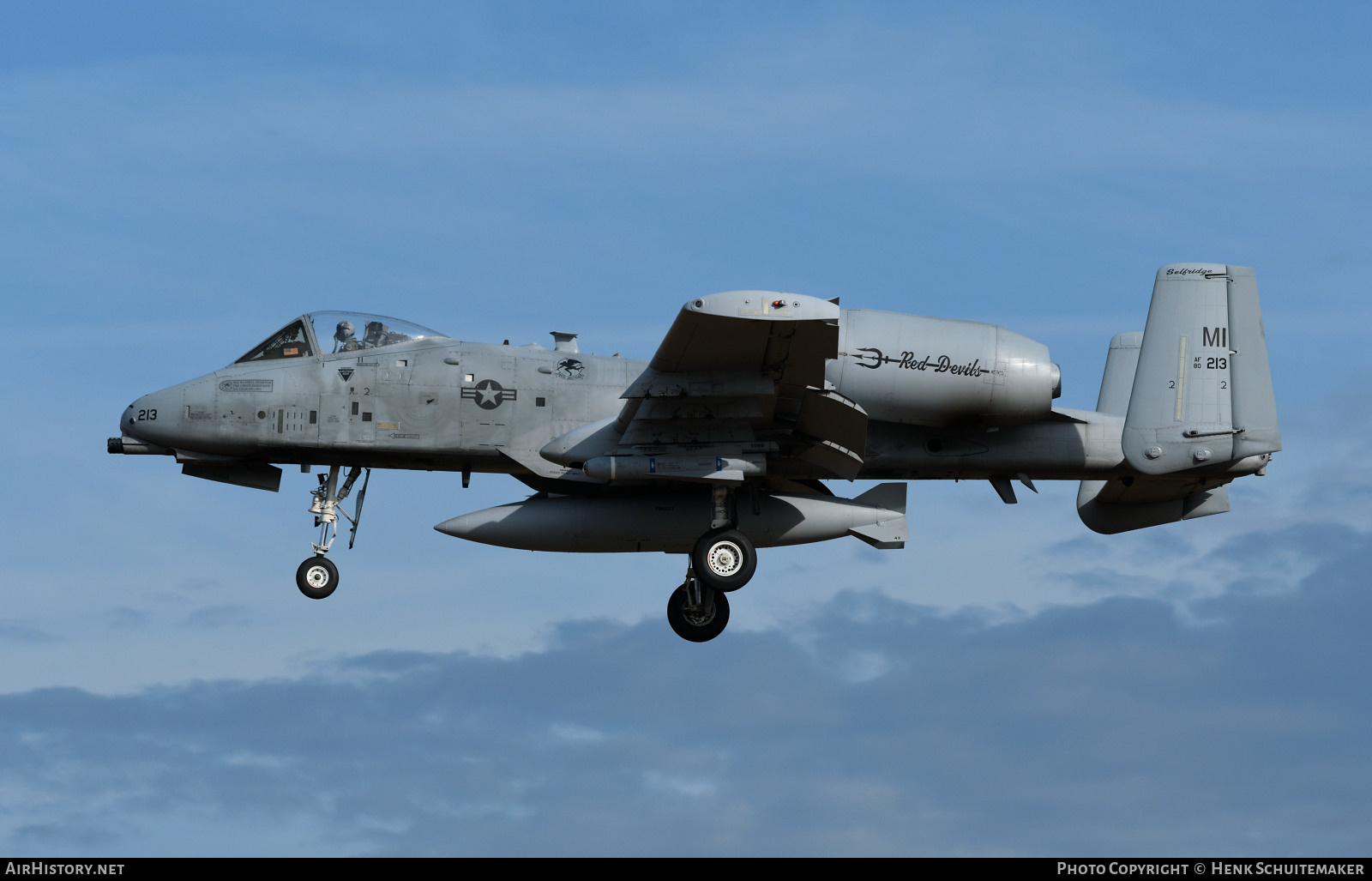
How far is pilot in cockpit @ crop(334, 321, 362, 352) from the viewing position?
73.9ft

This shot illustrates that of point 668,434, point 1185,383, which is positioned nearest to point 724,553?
point 668,434

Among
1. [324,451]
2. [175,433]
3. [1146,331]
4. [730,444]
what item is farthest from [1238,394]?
[175,433]

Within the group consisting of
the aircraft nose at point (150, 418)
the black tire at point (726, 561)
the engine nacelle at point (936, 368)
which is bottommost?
the black tire at point (726, 561)

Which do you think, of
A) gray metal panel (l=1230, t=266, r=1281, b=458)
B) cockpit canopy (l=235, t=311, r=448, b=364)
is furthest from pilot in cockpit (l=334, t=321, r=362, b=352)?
gray metal panel (l=1230, t=266, r=1281, b=458)

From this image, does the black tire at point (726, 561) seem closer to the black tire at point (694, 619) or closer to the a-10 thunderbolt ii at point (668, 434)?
the a-10 thunderbolt ii at point (668, 434)

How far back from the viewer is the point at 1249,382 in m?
22.1

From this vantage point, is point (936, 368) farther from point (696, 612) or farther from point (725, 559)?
point (696, 612)

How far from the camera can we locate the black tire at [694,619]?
2347 cm

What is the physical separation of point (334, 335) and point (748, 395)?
6117 mm

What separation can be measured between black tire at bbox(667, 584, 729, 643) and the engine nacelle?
4204 millimetres

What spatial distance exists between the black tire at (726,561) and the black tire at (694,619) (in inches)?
82.1

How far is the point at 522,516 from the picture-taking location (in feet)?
71.9

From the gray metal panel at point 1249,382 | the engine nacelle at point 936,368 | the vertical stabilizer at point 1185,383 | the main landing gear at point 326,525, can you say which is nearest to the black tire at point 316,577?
the main landing gear at point 326,525
